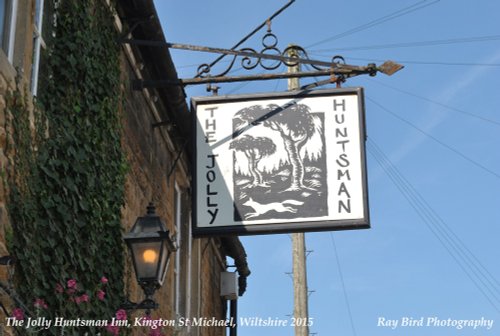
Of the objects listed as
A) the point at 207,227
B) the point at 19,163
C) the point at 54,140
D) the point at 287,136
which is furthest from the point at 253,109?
the point at 19,163

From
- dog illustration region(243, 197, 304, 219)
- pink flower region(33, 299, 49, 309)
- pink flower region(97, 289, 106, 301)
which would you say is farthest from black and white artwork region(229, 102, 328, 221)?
pink flower region(33, 299, 49, 309)

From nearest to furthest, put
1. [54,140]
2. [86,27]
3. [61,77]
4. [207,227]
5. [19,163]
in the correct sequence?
[19,163], [54,140], [61,77], [86,27], [207,227]

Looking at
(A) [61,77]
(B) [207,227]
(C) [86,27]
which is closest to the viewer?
(A) [61,77]

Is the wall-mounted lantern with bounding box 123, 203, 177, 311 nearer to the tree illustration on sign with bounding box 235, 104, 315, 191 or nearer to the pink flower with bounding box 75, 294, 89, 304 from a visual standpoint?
the pink flower with bounding box 75, 294, 89, 304

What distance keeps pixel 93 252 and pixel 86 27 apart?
6.61 feet

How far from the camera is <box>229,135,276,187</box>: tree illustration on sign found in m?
9.95

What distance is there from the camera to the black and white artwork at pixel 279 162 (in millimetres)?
9750

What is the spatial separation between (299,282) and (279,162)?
4426 millimetres

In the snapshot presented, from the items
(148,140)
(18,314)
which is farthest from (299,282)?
(18,314)

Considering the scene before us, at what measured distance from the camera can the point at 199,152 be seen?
10.1m

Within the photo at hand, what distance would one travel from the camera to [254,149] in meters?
10.1

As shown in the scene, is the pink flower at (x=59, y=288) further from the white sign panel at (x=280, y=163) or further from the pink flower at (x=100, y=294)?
the white sign panel at (x=280, y=163)

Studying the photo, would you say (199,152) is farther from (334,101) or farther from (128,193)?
(334,101)

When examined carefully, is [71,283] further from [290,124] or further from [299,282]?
[299,282]
